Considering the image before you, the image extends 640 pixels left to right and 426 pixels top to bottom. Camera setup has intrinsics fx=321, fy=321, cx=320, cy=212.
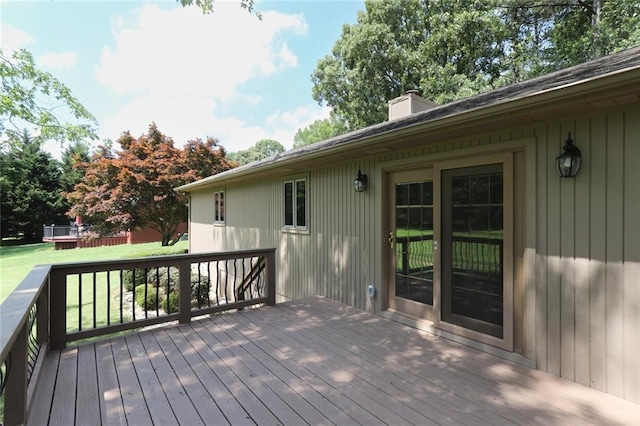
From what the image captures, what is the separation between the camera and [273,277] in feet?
16.0

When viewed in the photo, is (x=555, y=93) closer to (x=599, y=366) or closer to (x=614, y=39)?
(x=599, y=366)

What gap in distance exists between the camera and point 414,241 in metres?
3.96

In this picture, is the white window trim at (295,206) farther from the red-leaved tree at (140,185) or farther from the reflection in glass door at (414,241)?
the red-leaved tree at (140,185)

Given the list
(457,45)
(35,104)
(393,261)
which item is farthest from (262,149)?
(393,261)

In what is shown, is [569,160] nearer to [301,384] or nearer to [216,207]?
[301,384]

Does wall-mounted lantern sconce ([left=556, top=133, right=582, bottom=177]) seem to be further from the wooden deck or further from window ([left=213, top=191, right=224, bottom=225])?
window ([left=213, top=191, right=224, bottom=225])

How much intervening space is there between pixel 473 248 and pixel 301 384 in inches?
84.1

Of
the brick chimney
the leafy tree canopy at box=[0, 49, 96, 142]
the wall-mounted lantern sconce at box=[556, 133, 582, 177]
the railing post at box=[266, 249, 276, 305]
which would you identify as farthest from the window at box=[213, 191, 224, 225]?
the wall-mounted lantern sconce at box=[556, 133, 582, 177]

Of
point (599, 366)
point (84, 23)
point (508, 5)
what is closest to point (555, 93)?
point (599, 366)

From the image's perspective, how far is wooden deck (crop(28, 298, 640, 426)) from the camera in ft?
6.92

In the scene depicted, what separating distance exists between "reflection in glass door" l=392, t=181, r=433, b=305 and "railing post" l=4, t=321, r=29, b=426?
358 cm

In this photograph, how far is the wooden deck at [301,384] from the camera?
6.92 feet

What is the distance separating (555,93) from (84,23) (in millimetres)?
11592

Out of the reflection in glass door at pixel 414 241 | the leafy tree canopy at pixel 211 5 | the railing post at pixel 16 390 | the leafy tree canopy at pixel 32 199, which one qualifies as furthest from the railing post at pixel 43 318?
the leafy tree canopy at pixel 32 199
